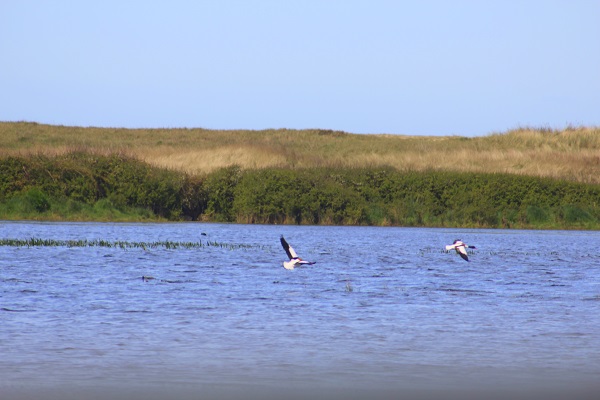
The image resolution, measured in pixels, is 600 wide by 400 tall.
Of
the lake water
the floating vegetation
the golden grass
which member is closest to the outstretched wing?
the lake water

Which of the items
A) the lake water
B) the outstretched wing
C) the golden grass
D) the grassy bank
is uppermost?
the golden grass

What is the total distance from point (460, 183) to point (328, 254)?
2295cm

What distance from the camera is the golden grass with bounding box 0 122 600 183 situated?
52594mm

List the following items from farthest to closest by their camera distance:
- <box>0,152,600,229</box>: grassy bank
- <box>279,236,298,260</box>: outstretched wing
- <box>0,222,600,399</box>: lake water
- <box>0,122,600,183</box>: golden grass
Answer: <box>0,122,600,183</box>: golden grass < <box>0,152,600,229</box>: grassy bank < <box>279,236,298,260</box>: outstretched wing < <box>0,222,600,399</box>: lake water

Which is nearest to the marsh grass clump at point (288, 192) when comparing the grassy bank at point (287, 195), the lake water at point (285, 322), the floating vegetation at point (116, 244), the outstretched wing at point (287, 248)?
the grassy bank at point (287, 195)

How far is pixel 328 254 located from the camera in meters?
26.0

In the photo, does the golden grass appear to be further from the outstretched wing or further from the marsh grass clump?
the outstretched wing

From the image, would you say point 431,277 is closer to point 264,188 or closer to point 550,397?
point 550,397

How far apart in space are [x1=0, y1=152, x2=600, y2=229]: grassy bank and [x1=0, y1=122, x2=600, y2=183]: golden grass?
101 inches

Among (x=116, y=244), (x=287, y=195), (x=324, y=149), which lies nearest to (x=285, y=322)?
(x=116, y=244)

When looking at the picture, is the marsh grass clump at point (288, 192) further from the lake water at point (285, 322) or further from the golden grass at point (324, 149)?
the lake water at point (285, 322)

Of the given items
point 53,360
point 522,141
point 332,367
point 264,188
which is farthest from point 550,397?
point 522,141

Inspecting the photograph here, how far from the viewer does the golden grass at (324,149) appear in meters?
52.6

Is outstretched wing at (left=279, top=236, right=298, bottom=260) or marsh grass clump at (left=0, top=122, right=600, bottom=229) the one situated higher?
marsh grass clump at (left=0, top=122, right=600, bottom=229)
